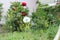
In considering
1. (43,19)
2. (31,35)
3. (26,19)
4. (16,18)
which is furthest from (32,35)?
(43,19)

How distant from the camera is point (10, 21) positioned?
6.78 m

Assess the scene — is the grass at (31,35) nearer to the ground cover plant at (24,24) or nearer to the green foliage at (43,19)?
the ground cover plant at (24,24)

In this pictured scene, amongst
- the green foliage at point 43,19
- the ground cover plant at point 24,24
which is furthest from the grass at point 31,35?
the green foliage at point 43,19

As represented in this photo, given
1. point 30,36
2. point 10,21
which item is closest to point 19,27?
point 10,21

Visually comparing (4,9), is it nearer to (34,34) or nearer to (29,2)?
(29,2)

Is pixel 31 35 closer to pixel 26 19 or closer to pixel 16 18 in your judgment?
pixel 26 19

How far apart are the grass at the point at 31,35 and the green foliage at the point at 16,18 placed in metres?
0.32

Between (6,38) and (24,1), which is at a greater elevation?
(24,1)

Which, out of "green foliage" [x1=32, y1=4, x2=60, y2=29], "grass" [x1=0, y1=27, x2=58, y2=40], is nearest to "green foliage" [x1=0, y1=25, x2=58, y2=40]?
"grass" [x1=0, y1=27, x2=58, y2=40]

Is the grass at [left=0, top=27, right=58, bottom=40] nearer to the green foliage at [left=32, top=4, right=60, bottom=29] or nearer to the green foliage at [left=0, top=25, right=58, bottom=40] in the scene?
the green foliage at [left=0, top=25, right=58, bottom=40]

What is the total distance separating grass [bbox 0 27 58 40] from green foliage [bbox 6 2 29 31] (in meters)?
0.32

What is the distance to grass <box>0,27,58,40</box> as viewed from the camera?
5964 millimetres

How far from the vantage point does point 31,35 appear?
6.16 metres

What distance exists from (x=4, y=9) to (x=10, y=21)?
0.79 m
